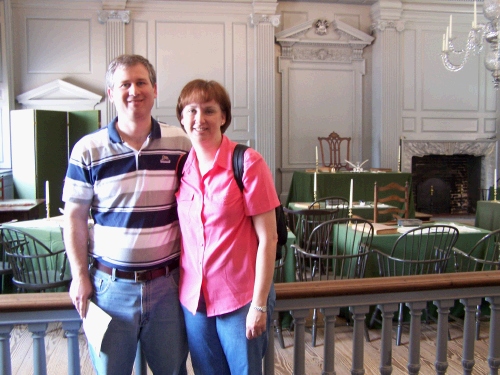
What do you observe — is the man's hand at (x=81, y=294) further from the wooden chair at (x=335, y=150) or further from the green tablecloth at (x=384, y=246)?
the wooden chair at (x=335, y=150)

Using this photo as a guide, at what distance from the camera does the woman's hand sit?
130cm

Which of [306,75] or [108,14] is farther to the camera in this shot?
[306,75]

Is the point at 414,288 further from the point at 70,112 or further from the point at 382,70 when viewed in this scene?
the point at 382,70

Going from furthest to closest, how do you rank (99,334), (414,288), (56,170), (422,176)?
(422,176) → (56,170) → (414,288) → (99,334)

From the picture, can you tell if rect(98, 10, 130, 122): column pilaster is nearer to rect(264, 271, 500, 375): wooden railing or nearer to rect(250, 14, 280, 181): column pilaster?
rect(250, 14, 280, 181): column pilaster

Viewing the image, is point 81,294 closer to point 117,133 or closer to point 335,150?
point 117,133

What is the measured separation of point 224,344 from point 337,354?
89.0 inches

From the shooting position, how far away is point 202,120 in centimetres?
137

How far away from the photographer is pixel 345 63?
8883 millimetres

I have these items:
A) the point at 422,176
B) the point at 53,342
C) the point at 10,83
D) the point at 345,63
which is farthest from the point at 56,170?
the point at 422,176

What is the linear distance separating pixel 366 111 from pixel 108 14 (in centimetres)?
494

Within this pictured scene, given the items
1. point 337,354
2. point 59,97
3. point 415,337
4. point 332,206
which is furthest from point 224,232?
point 59,97

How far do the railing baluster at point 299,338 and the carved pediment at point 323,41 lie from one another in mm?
7624

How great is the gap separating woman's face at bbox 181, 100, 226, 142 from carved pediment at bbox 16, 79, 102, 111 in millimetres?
7192
